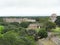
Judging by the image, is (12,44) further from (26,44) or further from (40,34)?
(40,34)

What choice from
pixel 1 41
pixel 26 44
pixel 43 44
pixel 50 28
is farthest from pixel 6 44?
pixel 50 28

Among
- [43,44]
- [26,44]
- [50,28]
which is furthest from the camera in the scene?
[50,28]

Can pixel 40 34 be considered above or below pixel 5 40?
below

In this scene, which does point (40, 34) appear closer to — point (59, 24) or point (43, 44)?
point (43, 44)

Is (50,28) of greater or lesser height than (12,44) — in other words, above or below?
below

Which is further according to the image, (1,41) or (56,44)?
(56,44)

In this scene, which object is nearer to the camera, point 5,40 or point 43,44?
point 5,40

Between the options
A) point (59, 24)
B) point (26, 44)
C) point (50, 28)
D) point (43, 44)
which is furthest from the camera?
point (59, 24)

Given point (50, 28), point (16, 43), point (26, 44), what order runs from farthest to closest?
point (50, 28) → point (26, 44) → point (16, 43)
